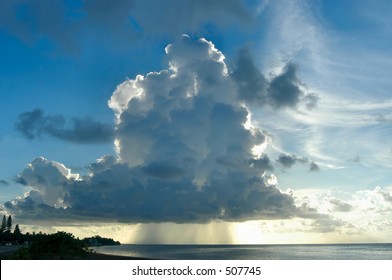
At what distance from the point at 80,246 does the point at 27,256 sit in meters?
13.1

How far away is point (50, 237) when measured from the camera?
7119cm
